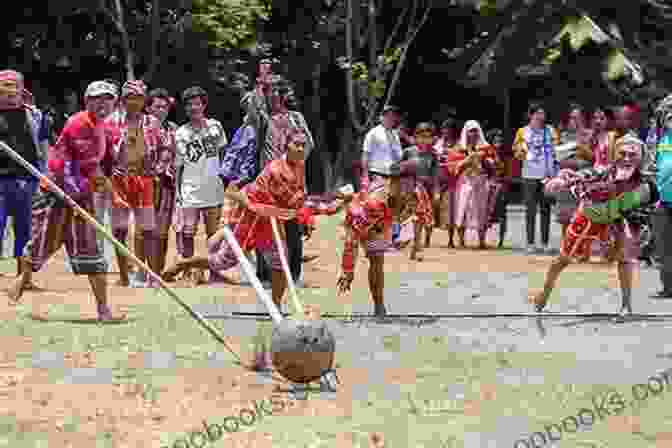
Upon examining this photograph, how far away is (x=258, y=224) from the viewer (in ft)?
33.9

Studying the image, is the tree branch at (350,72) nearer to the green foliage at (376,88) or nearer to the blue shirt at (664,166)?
the green foliage at (376,88)

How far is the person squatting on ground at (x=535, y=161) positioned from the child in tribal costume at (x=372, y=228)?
7046mm

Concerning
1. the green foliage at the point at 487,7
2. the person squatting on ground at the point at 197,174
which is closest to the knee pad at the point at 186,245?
the person squatting on ground at the point at 197,174

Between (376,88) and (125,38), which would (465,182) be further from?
(376,88)

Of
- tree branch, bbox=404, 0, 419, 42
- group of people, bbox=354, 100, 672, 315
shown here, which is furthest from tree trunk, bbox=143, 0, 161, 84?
group of people, bbox=354, 100, 672, 315

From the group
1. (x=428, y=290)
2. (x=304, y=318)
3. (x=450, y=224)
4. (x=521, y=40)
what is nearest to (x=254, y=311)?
(x=428, y=290)

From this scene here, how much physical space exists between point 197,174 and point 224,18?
51.7ft

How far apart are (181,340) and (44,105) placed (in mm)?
21673

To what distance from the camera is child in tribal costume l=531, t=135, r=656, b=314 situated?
429 inches

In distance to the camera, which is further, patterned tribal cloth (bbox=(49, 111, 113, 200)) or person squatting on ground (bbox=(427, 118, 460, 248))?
person squatting on ground (bbox=(427, 118, 460, 248))

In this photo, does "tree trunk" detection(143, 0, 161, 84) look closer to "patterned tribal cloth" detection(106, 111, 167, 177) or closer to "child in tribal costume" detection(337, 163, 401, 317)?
"patterned tribal cloth" detection(106, 111, 167, 177)

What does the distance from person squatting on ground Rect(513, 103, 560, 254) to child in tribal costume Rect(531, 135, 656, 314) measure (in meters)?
6.43

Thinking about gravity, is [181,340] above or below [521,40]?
below

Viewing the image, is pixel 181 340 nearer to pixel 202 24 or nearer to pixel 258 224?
pixel 258 224
